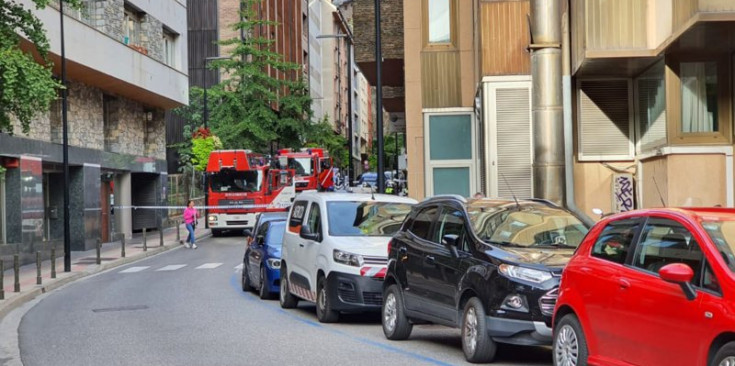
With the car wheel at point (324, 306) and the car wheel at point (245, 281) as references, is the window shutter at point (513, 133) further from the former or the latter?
the car wheel at point (324, 306)

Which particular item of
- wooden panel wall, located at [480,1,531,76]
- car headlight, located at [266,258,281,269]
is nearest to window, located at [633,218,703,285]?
car headlight, located at [266,258,281,269]

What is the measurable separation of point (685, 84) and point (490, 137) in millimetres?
7881

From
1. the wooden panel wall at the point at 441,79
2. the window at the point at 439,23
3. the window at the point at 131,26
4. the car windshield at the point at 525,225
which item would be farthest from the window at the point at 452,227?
the window at the point at 131,26

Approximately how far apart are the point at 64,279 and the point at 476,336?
18389 mm

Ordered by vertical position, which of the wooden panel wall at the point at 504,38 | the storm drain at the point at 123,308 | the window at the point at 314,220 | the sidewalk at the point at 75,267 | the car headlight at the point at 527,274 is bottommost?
the sidewalk at the point at 75,267

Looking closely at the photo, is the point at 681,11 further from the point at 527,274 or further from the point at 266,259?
the point at 266,259

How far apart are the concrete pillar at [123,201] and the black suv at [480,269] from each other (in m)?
33.2

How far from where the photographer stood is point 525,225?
1178 centimetres

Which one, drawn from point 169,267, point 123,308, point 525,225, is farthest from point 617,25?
point 169,267

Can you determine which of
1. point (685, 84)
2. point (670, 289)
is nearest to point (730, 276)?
point (670, 289)

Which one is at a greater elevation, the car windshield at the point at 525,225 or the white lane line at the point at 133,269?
the car windshield at the point at 525,225

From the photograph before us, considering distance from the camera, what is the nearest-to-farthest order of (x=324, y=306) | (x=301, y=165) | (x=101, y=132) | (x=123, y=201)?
(x=324, y=306) → (x=101, y=132) → (x=123, y=201) → (x=301, y=165)

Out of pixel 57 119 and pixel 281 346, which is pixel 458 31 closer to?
pixel 57 119

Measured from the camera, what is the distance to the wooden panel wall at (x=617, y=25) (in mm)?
18625
